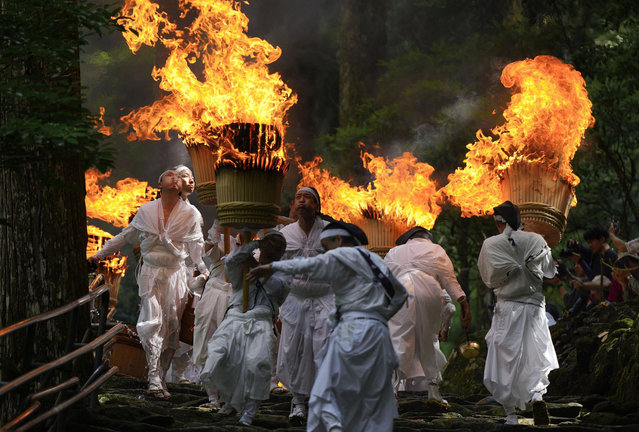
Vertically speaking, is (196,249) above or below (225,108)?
below

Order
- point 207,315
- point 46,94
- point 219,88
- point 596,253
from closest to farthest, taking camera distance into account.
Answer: point 46,94
point 219,88
point 207,315
point 596,253

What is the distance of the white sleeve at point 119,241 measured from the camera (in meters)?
11.1

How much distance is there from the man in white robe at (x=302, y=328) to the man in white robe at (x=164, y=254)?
207 cm

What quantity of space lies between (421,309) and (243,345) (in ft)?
10.5

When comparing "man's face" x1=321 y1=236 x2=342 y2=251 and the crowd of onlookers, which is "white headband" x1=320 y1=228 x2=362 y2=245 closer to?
"man's face" x1=321 y1=236 x2=342 y2=251

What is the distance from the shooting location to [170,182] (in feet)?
37.1

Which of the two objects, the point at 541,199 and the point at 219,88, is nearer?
the point at 219,88

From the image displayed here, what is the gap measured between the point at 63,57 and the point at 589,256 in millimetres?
10880

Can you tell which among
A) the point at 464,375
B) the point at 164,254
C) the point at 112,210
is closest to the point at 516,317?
the point at 164,254

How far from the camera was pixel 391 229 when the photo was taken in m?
12.8

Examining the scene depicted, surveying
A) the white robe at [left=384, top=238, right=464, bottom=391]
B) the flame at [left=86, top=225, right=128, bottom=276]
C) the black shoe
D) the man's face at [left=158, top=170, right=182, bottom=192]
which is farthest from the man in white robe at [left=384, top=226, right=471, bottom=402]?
the flame at [left=86, top=225, right=128, bottom=276]

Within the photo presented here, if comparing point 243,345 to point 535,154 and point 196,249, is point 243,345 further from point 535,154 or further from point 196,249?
point 535,154

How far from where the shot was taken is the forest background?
20.8m

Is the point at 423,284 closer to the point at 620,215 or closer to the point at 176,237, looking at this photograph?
the point at 176,237
